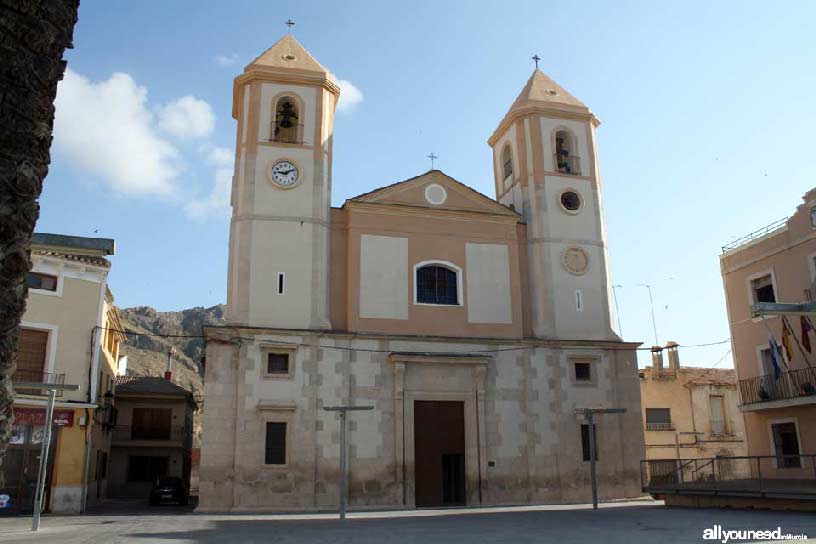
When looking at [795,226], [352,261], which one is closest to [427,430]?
[352,261]

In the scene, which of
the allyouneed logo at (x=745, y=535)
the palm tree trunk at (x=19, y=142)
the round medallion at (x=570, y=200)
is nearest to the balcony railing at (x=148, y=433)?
the round medallion at (x=570, y=200)

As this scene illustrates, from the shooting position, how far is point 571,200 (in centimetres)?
3009

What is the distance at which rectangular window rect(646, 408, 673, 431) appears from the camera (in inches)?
1580

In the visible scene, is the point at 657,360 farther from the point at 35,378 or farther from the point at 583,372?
the point at 35,378

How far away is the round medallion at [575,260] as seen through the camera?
94.7 ft

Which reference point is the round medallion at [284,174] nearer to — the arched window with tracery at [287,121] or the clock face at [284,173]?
the clock face at [284,173]

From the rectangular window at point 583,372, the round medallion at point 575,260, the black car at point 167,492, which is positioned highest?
the round medallion at point 575,260

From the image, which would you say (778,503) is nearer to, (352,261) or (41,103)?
(352,261)

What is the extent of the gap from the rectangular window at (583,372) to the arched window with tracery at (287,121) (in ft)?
43.7

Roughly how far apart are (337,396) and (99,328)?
8601 mm

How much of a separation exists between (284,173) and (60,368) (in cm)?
1001

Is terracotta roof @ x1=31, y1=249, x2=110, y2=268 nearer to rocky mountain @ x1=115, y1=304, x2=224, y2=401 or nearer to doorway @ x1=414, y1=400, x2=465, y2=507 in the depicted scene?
doorway @ x1=414, y1=400, x2=465, y2=507

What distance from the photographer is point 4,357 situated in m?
3.74

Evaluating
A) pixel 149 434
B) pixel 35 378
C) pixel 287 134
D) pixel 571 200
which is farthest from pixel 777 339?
pixel 149 434
